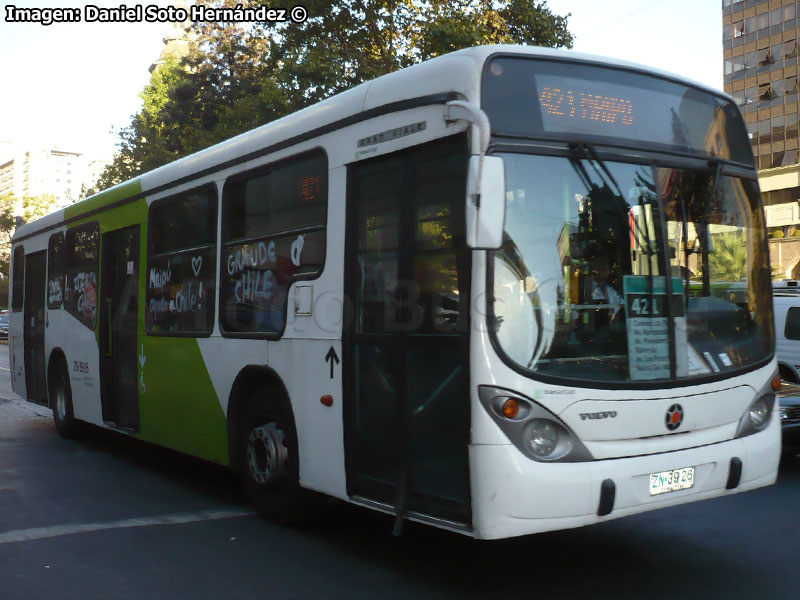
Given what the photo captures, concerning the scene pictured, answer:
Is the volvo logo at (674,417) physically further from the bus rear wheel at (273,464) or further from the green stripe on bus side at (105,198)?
the green stripe on bus side at (105,198)

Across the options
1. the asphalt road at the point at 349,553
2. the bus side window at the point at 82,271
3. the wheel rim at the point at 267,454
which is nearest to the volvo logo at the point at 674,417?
the asphalt road at the point at 349,553

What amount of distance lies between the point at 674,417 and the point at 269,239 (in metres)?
3.22

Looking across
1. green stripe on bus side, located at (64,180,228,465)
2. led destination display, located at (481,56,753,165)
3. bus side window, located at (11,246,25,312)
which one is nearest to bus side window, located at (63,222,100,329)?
green stripe on bus side, located at (64,180,228,465)

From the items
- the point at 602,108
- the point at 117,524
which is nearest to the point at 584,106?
the point at 602,108

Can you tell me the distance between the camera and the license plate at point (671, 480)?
5.00 metres

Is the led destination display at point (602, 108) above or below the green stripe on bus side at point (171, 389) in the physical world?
above

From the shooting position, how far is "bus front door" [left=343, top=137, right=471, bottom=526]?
16.4 ft

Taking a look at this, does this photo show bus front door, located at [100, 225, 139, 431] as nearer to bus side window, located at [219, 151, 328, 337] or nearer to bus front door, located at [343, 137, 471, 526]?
bus side window, located at [219, 151, 328, 337]

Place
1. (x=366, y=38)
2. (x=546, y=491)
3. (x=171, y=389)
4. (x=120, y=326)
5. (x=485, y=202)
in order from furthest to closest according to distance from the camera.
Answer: (x=366, y=38)
(x=120, y=326)
(x=171, y=389)
(x=546, y=491)
(x=485, y=202)

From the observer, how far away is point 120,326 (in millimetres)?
9625

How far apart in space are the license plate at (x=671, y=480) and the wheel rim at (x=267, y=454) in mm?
2698

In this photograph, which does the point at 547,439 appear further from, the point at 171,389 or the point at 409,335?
the point at 171,389

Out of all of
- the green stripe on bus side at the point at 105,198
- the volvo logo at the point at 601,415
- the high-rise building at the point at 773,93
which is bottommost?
the volvo logo at the point at 601,415

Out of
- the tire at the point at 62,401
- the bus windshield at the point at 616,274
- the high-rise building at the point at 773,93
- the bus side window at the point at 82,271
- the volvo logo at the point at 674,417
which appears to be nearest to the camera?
the bus windshield at the point at 616,274
